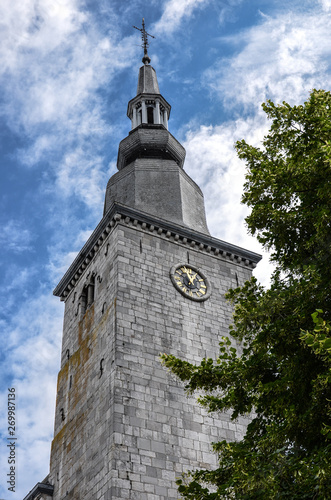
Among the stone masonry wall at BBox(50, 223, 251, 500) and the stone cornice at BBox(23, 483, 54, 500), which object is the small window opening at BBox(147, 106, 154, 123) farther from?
the stone cornice at BBox(23, 483, 54, 500)

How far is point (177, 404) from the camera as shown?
25.0m

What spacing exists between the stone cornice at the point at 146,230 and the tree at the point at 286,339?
15.1 meters

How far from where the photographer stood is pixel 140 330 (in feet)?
86.0

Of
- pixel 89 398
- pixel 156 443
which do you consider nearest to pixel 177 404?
pixel 156 443

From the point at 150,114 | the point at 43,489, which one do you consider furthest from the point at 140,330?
the point at 150,114

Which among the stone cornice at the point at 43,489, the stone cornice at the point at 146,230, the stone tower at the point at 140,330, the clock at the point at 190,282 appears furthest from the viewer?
the stone cornice at the point at 146,230

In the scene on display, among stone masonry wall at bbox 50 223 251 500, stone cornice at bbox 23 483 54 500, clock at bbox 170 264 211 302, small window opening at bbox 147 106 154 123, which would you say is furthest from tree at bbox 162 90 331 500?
small window opening at bbox 147 106 154 123

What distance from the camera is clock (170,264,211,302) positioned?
1145 inches

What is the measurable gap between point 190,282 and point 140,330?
457 cm

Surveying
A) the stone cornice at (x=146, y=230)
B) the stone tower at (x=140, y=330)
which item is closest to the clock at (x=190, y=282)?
the stone tower at (x=140, y=330)

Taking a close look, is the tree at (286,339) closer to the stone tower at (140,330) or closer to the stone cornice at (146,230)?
the stone tower at (140,330)

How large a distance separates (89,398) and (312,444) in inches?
632

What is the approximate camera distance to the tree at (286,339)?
10.6 m

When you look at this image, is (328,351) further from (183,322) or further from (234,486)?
(183,322)
